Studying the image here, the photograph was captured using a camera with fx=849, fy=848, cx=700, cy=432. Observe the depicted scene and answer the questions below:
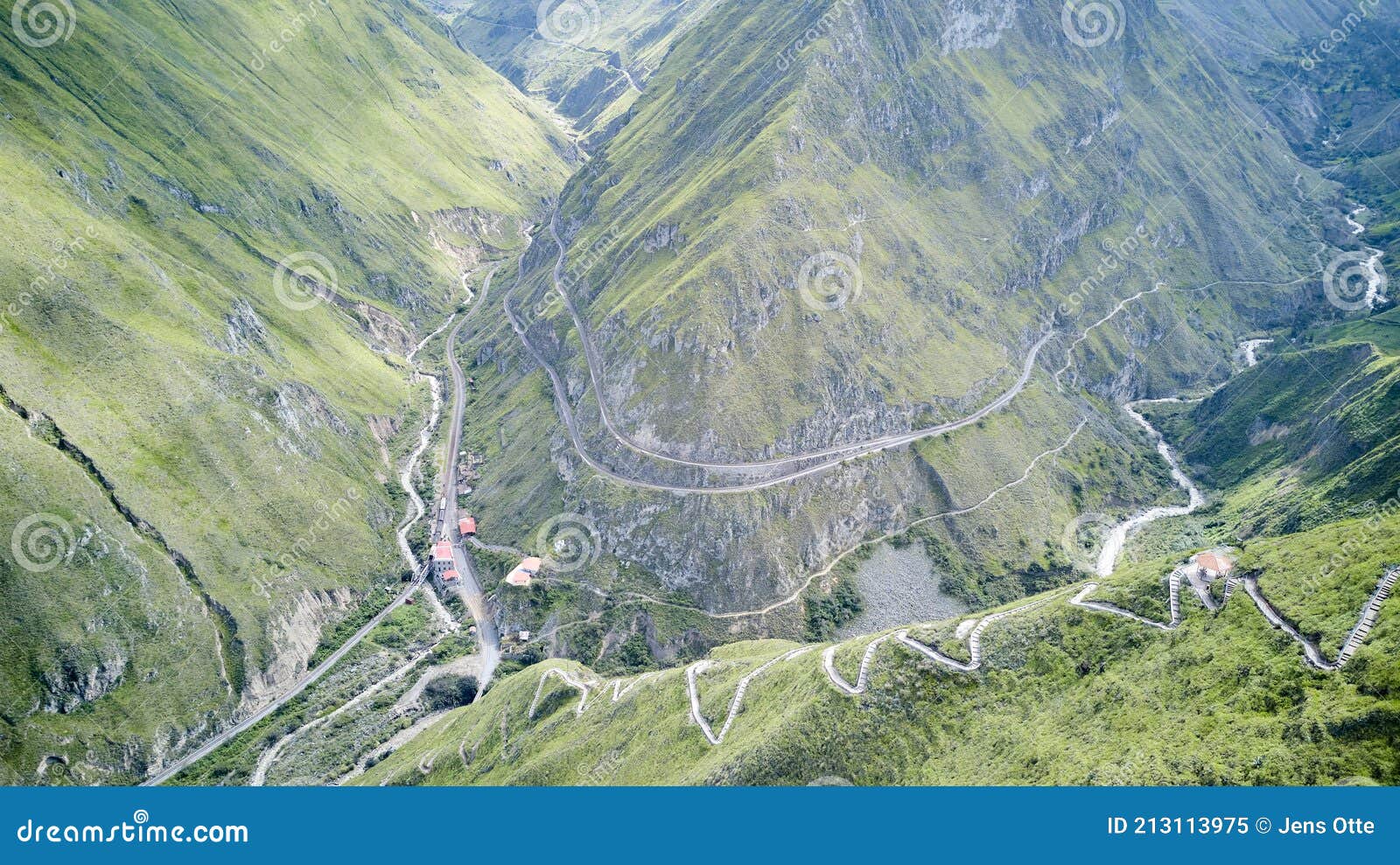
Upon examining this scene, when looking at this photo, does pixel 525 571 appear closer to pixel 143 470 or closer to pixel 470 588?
pixel 470 588

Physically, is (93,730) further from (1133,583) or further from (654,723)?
(1133,583)

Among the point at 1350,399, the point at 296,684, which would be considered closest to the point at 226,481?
the point at 296,684

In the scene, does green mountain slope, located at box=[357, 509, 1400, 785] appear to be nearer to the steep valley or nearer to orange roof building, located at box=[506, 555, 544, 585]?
the steep valley

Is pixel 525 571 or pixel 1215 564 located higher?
pixel 1215 564

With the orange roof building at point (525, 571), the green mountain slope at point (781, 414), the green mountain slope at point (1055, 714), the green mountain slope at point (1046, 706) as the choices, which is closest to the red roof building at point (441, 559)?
the green mountain slope at point (781, 414)

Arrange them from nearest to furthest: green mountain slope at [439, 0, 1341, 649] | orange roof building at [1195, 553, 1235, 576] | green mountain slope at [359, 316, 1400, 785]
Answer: green mountain slope at [359, 316, 1400, 785], orange roof building at [1195, 553, 1235, 576], green mountain slope at [439, 0, 1341, 649]

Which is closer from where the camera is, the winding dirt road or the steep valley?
the steep valley

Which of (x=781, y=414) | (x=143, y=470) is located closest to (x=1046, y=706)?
(x=781, y=414)

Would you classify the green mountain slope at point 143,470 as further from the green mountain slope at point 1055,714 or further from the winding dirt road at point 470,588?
the green mountain slope at point 1055,714

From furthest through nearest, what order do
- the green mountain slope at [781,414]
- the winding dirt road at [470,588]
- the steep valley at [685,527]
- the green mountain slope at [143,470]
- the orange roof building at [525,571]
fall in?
the orange roof building at [525,571] → the green mountain slope at [781,414] → the winding dirt road at [470,588] → the green mountain slope at [143,470] → the steep valley at [685,527]

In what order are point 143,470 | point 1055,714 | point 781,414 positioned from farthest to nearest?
point 781,414 < point 143,470 < point 1055,714

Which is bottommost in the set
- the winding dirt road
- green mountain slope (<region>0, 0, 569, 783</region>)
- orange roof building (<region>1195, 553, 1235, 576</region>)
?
the winding dirt road

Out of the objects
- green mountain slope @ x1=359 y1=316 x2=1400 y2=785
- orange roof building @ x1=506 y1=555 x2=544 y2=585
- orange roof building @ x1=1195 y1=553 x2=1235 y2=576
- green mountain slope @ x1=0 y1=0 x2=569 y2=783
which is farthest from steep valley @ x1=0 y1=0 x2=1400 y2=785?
orange roof building @ x1=1195 y1=553 x2=1235 y2=576
